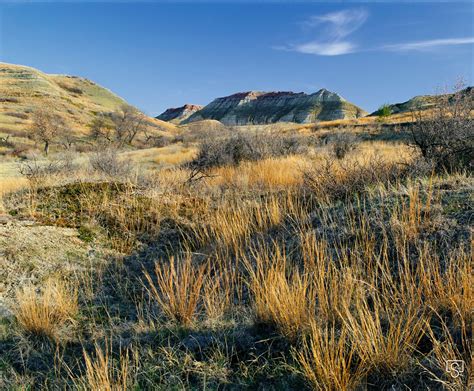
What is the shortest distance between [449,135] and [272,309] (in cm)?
590

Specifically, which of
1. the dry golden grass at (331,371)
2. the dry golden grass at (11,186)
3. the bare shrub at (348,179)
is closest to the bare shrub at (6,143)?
the dry golden grass at (11,186)

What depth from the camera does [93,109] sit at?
82500mm

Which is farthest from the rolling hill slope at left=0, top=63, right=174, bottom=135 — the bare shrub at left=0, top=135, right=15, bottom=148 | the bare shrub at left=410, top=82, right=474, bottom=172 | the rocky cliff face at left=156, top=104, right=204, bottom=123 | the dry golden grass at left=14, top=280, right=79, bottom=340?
the rocky cliff face at left=156, top=104, right=204, bottom=123

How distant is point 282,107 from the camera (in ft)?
444

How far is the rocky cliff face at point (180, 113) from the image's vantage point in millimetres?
178262

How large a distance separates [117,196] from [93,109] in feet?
286

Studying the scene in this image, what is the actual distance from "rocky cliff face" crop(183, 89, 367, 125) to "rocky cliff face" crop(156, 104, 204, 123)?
27.9 feet

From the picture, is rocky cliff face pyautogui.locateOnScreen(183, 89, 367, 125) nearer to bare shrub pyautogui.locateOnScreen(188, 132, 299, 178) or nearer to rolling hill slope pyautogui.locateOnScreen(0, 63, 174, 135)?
rolling hill slope pyautogui.locateOnScreen(0, 63, 174, 135)

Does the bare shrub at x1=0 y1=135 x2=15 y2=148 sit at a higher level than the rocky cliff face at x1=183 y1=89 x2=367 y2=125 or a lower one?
lower

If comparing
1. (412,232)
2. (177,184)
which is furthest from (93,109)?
(412,232)

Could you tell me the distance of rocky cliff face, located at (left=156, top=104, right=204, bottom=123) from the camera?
178m

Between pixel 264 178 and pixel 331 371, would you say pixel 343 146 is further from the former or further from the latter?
pixel 331 371

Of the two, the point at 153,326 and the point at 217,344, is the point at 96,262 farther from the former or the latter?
the point at 217,344

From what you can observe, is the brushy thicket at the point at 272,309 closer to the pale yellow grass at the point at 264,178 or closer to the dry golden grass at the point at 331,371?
the dry golden grass at the point at 331,371
